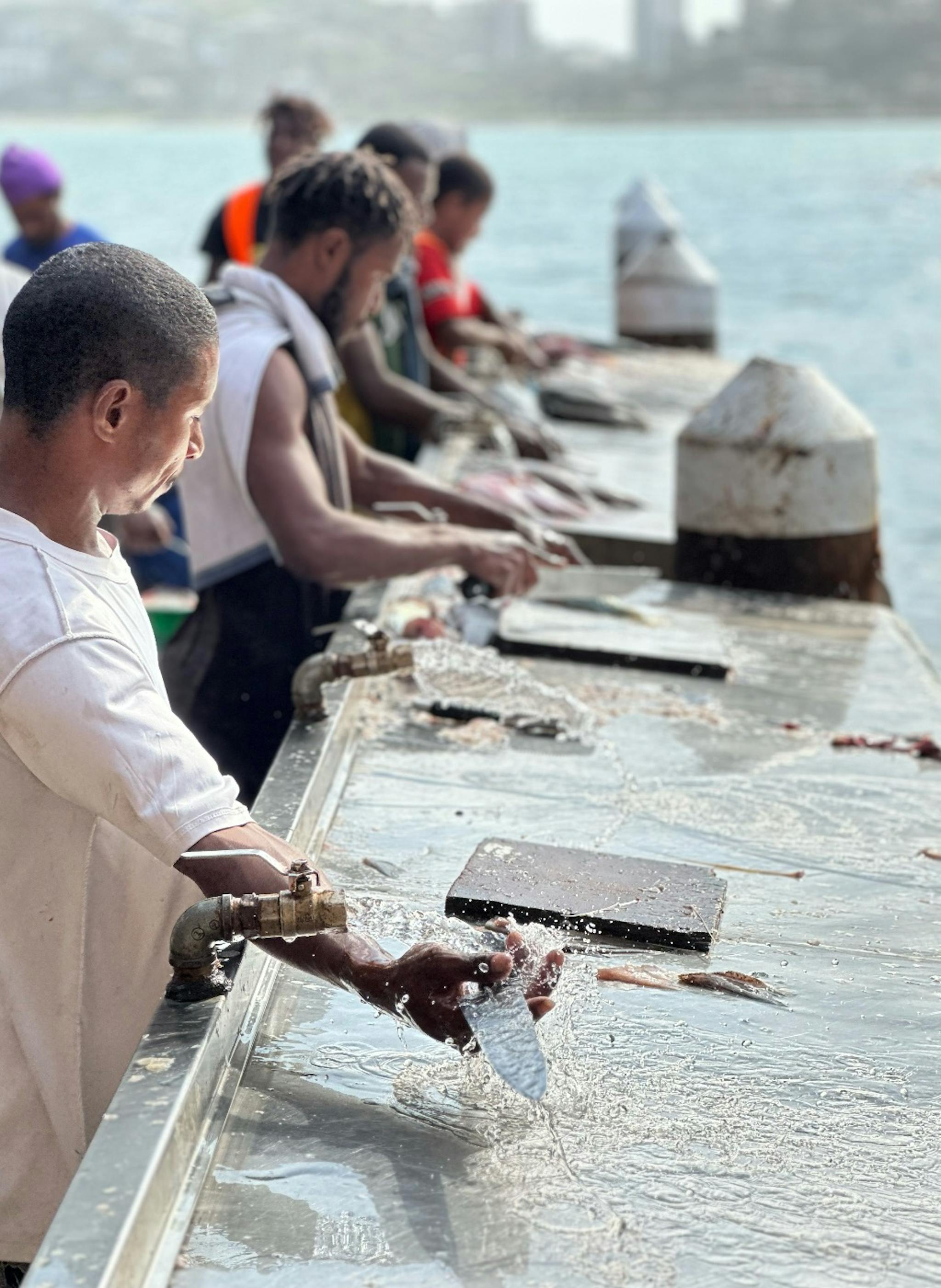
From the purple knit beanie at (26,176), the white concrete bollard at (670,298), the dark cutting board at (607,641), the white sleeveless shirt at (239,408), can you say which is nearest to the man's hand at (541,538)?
the dark cutting board at (607,641)

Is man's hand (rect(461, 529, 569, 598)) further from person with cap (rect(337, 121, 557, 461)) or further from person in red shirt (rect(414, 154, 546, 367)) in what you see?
person in red shirt (rect(414, 154, 546, 367))

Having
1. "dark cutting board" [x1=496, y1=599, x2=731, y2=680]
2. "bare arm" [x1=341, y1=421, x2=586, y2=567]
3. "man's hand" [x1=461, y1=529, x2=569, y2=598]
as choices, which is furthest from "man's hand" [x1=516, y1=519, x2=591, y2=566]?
"man's hand" [x1=461, y1=529, x2=569, y2=598]

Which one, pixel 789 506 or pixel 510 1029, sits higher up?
pixel 510 1029

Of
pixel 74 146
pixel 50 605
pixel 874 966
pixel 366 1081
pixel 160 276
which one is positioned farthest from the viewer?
pixel 74 146

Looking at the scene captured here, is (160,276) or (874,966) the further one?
(874,966)

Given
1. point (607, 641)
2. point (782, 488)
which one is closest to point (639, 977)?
point (607, 641)

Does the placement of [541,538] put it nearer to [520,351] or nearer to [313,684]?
[313,684]

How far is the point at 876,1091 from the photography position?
7.91 ft

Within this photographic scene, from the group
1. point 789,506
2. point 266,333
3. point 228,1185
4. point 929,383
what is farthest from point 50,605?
point 929,383

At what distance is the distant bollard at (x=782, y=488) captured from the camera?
6488mm

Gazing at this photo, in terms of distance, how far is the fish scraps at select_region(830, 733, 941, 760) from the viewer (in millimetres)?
4281

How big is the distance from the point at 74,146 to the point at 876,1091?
144358 millimetres

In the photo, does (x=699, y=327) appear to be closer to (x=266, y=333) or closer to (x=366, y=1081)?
(x=266, y=333)

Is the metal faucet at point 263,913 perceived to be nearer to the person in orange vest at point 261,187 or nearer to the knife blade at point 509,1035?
the knife blade at point 509,1035
